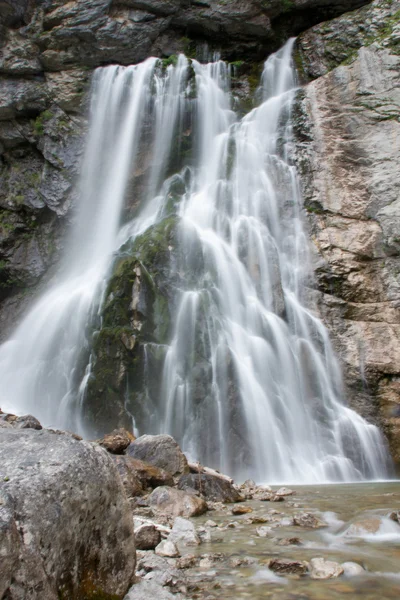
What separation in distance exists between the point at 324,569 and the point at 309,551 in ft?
2.12

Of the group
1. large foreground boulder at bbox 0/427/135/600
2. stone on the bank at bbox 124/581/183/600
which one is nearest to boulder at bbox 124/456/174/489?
stone on the bank at bbox 124/581/183/600

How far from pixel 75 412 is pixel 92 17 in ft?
57.6

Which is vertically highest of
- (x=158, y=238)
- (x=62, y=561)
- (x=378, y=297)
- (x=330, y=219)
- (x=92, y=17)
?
(x=92, y=17)

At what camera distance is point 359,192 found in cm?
1555

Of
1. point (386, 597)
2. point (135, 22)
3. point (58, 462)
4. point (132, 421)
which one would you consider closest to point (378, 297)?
point (132, 421)

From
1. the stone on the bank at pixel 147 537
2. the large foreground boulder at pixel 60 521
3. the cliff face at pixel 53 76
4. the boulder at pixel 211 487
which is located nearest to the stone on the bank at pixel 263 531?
the stone on the bank at pixel 147 537

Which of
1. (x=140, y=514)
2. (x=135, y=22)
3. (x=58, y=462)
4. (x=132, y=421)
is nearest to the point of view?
(x=58, y=462)

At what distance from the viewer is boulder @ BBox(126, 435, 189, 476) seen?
707 centimetres

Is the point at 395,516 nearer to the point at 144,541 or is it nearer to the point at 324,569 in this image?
the point at 324,569

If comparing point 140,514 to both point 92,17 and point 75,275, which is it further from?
point 92,17

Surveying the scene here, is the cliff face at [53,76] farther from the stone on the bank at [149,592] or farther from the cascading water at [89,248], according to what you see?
the stone on the bank at [149,592]

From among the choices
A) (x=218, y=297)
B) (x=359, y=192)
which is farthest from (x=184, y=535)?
(x=359, y=192)

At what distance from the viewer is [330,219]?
15258 mm

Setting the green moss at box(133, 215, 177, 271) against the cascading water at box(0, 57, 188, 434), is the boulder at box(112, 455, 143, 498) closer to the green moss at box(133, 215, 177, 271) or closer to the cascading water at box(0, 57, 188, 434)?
the cascading water at box(0, 57, 188, 434)
